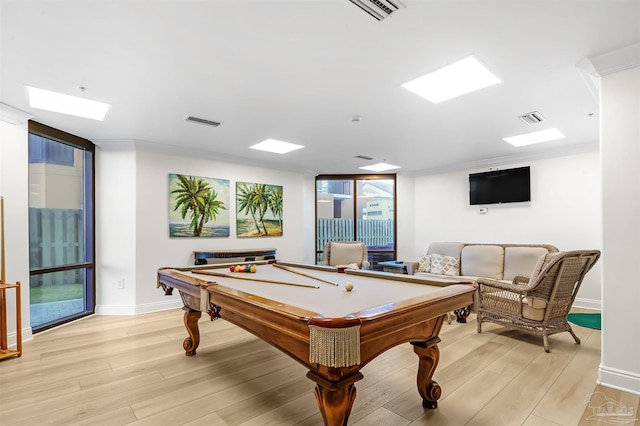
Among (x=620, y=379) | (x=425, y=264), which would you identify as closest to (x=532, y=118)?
(x=620, y=379)

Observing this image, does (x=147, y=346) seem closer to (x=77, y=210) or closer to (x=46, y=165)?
(x=77, y=210)

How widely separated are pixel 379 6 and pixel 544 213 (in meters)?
5.00

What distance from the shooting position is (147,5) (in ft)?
5.76

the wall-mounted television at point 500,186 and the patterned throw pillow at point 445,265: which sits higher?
the wall-mounted television at point 500,186

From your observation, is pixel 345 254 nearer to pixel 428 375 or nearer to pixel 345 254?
pixel 345 254

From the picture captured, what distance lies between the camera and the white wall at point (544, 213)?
4.83m

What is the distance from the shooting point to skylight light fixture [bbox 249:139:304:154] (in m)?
4.61

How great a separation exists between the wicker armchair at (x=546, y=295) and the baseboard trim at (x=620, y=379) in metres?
0.69

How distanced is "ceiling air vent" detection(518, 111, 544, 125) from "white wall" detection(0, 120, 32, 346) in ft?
18.0

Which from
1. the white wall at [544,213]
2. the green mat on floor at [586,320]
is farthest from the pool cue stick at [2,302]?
the white wall at [544,213]

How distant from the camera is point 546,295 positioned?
10.5ft

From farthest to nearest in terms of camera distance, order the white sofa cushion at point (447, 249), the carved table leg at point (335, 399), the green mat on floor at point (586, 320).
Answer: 1. the white sofa cushion at point (447, 249)
2. the green mat on floor at point (586, 320)
3. the carved table leg at point (335, 399)

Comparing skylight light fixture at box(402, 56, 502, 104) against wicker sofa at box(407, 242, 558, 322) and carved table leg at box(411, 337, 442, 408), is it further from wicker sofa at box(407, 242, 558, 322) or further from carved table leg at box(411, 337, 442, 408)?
wicker sofa at box(407, 242, 558, 322)

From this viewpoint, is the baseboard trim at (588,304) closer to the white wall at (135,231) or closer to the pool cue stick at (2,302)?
the white wall at (135,231)
